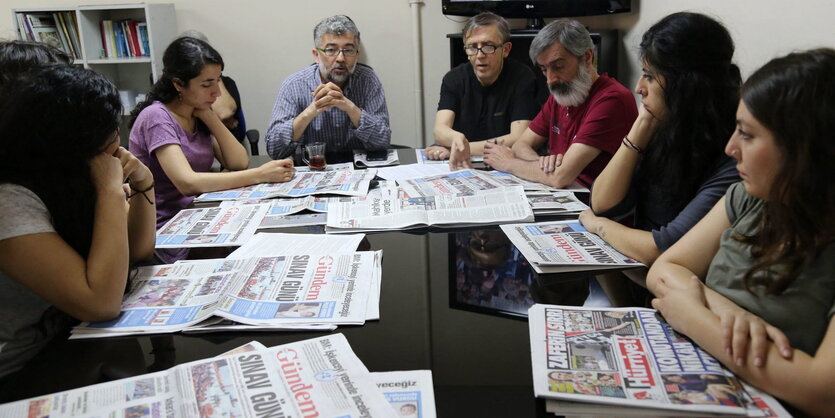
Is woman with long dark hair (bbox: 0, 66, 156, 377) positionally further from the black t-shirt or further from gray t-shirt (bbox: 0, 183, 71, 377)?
the black t-shirt

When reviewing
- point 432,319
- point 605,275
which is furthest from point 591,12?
point 432,319

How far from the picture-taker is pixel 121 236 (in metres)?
1.19

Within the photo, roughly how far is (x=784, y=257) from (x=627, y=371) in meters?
0.30

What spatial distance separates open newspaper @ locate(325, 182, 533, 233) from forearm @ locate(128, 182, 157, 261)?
0.41 metres

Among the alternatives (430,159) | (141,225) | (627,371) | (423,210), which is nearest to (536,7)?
(430,159)

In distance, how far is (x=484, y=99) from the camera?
2.96 meters

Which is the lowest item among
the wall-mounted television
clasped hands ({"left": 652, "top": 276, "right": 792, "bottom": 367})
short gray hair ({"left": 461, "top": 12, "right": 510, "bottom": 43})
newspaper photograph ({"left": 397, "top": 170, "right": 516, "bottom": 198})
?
newspaper photograph ({"left": 397, "top": 170, "right": 516, "bottom": 198})

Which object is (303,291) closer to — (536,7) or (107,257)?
(107,257)

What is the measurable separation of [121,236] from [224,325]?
0.31 metres

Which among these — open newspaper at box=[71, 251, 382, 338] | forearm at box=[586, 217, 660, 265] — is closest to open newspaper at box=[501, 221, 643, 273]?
forearm at box=[586, 217, 660, 265]

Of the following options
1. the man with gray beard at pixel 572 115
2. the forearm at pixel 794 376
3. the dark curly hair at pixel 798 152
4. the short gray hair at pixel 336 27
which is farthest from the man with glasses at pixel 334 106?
the forearm at pixel 794 376

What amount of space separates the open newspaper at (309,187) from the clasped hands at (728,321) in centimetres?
104

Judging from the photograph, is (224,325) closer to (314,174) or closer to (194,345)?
(194,345)

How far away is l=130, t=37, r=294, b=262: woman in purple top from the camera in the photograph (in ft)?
6.58
